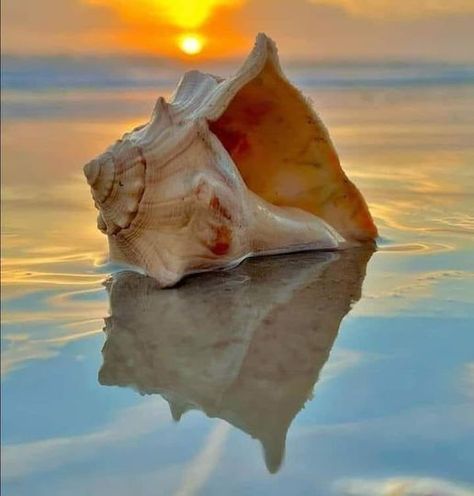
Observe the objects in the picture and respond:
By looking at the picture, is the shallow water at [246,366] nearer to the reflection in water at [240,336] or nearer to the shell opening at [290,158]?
the reflection in water at [240,336]

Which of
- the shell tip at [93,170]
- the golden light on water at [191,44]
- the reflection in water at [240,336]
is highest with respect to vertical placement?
the shell tip at [93,170]

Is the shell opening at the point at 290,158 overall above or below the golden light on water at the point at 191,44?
above

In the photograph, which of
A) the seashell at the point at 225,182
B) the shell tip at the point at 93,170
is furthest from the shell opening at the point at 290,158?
the shell tip at the point at 93,170

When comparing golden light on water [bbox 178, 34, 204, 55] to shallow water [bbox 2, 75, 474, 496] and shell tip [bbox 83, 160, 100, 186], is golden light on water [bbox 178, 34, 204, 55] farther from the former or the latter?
shell tip [bbox 83, 160, 100, 186]

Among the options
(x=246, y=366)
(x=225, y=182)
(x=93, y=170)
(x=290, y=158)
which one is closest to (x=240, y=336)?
(x=246, y=366)

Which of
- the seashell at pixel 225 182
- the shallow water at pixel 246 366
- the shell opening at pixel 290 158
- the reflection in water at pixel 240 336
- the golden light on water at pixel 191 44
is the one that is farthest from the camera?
the golden light on water at pixel 191 44

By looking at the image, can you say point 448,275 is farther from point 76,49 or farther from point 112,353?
point 76,49

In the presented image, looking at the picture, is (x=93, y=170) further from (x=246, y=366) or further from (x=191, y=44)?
(x=191, y=44)

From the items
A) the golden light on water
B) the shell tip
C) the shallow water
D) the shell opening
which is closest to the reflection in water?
the shallow water
